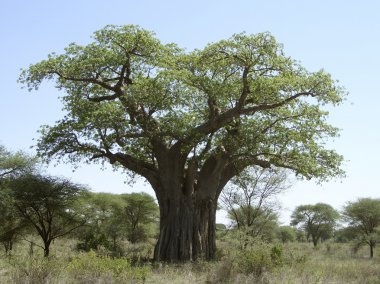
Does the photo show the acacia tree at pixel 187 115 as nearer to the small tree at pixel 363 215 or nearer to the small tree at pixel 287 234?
the small tree at pixel 363 215

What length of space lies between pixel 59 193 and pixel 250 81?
9.59 metres

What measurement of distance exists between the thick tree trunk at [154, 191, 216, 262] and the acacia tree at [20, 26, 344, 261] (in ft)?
0.11

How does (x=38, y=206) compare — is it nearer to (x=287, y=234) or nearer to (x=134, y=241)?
(x=134, y=241)

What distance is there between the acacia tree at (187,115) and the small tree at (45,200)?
Result: 3.81m

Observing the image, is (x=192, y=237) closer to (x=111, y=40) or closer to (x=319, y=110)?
(x=319, y=110)

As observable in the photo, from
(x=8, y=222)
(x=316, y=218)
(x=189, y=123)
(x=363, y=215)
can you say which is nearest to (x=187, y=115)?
→ (x=189, y=123)

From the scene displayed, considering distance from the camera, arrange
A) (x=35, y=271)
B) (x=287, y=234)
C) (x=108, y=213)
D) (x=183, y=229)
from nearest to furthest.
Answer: (x=35, y=271) < (x=183, y=229) < (x=108, y=213) < (x=287, y=234)

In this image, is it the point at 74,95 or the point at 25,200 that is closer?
the point at 74,95

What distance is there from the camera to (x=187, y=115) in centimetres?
1567

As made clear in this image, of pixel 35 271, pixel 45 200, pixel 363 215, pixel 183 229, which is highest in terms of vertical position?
pixel 363 215

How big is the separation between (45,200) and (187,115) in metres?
7.12

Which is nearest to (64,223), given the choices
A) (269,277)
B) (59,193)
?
(59,193)

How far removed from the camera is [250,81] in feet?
46.2

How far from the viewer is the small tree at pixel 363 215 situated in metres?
33.3
